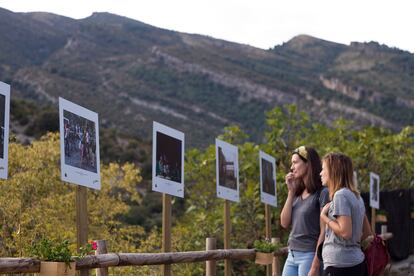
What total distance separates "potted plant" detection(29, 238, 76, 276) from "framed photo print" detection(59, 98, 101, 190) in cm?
51

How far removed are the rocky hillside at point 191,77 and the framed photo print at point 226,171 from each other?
40.1 m

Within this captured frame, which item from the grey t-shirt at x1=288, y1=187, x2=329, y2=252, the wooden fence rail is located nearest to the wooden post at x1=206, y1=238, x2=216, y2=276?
the wooden fence rail

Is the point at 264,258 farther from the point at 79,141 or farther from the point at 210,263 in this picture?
the point at 79,141

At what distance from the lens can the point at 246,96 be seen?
2736 inches

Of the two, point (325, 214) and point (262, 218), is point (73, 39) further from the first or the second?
point (325, 214)

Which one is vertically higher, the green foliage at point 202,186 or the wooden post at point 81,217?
the green foliage at point 202,186

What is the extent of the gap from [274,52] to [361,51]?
926 centimetres

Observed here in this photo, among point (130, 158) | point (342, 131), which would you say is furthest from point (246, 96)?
point (342, 131)

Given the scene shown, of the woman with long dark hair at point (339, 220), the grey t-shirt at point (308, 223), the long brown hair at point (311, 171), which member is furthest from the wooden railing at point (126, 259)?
the woman with long dark hair at point (339, 220)

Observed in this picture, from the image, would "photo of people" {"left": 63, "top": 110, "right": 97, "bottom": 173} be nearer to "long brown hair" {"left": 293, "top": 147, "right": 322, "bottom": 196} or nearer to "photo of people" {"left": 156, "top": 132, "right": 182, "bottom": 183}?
"photo of people" {"left": 156, "top": 132, "right": 182, "bottom": 183}

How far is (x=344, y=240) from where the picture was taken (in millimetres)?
6215

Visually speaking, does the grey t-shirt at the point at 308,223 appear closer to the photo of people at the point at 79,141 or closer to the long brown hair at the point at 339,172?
the long brown hair at the point at 339,172

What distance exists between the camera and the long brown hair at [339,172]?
246 inches

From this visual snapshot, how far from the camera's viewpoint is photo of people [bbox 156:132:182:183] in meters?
7.34
